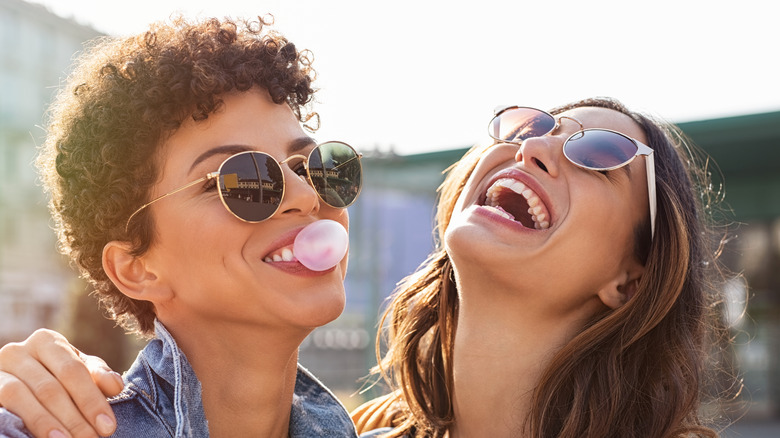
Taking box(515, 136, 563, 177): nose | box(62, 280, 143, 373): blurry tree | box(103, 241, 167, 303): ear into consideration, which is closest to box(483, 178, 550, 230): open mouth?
box(515, 136, 563, 177): nose

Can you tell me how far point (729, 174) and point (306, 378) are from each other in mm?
10462

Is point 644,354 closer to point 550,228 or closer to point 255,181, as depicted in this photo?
point 550,228

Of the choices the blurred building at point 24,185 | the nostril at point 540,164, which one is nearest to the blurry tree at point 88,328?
the nostril at point 540,164

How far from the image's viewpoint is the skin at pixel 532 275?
110 inches

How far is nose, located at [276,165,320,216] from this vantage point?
240 centimetres

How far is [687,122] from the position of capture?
8258mm

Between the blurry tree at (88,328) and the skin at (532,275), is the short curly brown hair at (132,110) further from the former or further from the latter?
the blurry tree at (88,328)

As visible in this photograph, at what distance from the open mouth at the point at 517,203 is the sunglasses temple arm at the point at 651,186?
0.43 m

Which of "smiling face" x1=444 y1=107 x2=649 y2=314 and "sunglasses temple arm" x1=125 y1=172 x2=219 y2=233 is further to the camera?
"smiling face" x1=444 y1=107 x2=649 y2=314

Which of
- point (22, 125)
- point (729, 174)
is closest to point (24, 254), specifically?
point (22, 125)

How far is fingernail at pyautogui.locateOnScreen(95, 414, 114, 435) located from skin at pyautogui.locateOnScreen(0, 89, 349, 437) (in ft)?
1.19

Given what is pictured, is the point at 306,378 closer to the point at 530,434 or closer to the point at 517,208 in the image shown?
the point at 530,434

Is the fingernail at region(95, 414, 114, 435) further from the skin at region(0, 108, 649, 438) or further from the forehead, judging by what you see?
the forehead

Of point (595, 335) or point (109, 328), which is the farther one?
point (109, 328)
